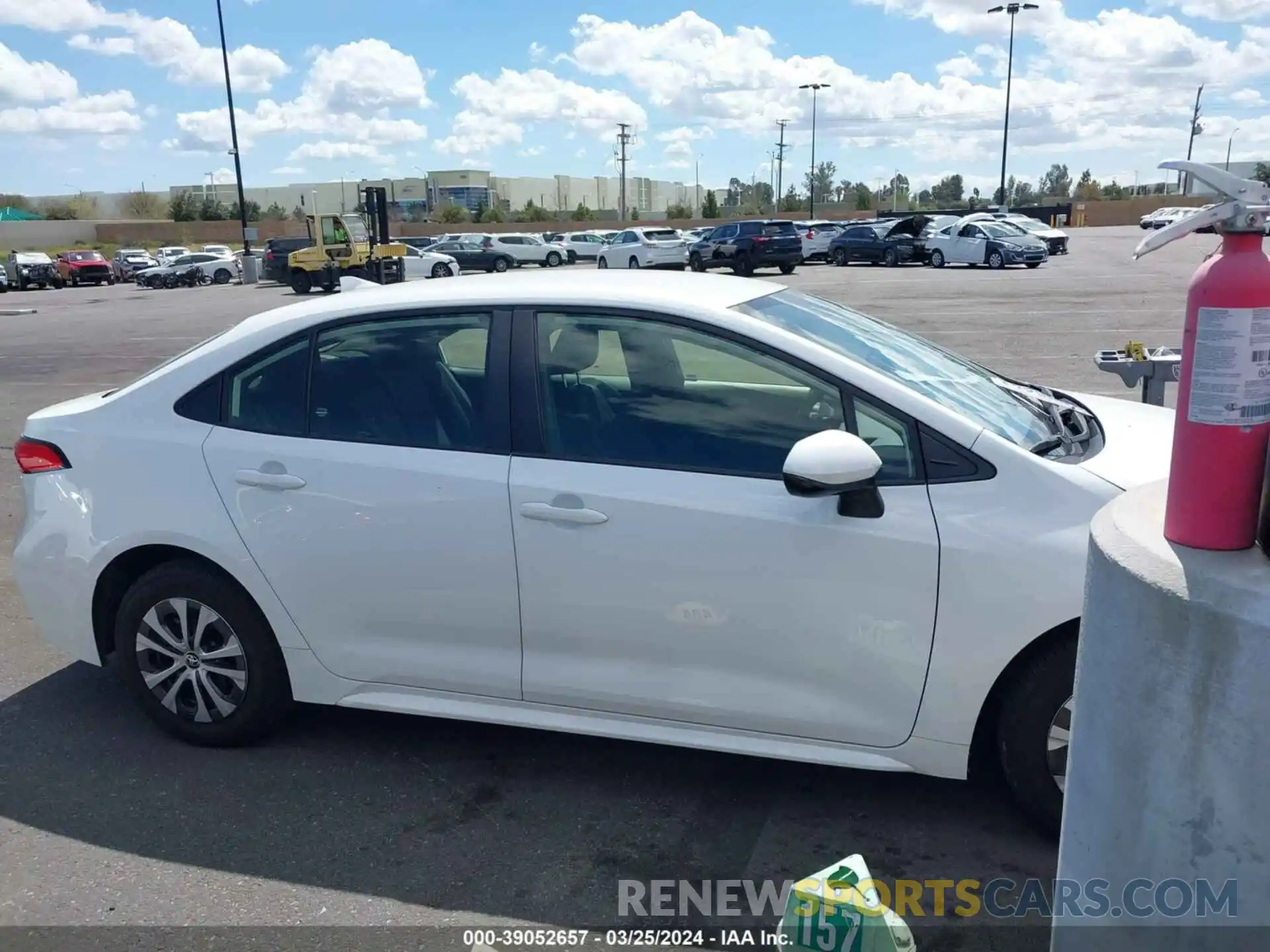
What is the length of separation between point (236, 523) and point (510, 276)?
1.37m

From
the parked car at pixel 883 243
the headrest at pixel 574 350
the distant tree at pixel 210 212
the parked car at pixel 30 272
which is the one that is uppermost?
the distant tree at pixel 210 212

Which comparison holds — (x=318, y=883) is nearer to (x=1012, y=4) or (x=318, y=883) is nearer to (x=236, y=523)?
(x=236, y=523)

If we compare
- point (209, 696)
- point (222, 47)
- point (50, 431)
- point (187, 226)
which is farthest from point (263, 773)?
point (187, 226)

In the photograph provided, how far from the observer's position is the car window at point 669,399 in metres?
3.32

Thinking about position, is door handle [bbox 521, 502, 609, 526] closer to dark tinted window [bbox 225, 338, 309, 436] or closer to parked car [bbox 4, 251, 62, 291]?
dark tinted window [bbox 225, 338, 309, 436]

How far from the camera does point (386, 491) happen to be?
355 cm

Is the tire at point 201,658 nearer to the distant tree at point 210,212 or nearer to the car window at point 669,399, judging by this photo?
the car window at point 669,399

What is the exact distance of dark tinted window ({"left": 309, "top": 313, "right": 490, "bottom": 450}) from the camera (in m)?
3.60

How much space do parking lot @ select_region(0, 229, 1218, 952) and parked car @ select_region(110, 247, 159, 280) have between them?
50.4 m

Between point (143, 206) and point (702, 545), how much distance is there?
116458 mm

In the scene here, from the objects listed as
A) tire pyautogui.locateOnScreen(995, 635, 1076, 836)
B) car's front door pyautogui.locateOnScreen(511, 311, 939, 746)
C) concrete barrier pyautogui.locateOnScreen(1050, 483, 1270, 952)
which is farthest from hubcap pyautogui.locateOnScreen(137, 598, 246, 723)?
concrete barrier pyautogui.locateOnScreen(1050, 483, 1270, 952)

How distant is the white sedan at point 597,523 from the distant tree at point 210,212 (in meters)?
93.4

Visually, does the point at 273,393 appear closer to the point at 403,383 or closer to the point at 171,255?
the point at 403,383

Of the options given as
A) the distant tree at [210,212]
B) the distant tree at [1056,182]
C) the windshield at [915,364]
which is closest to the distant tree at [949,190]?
the distant tree at [1056,182]
